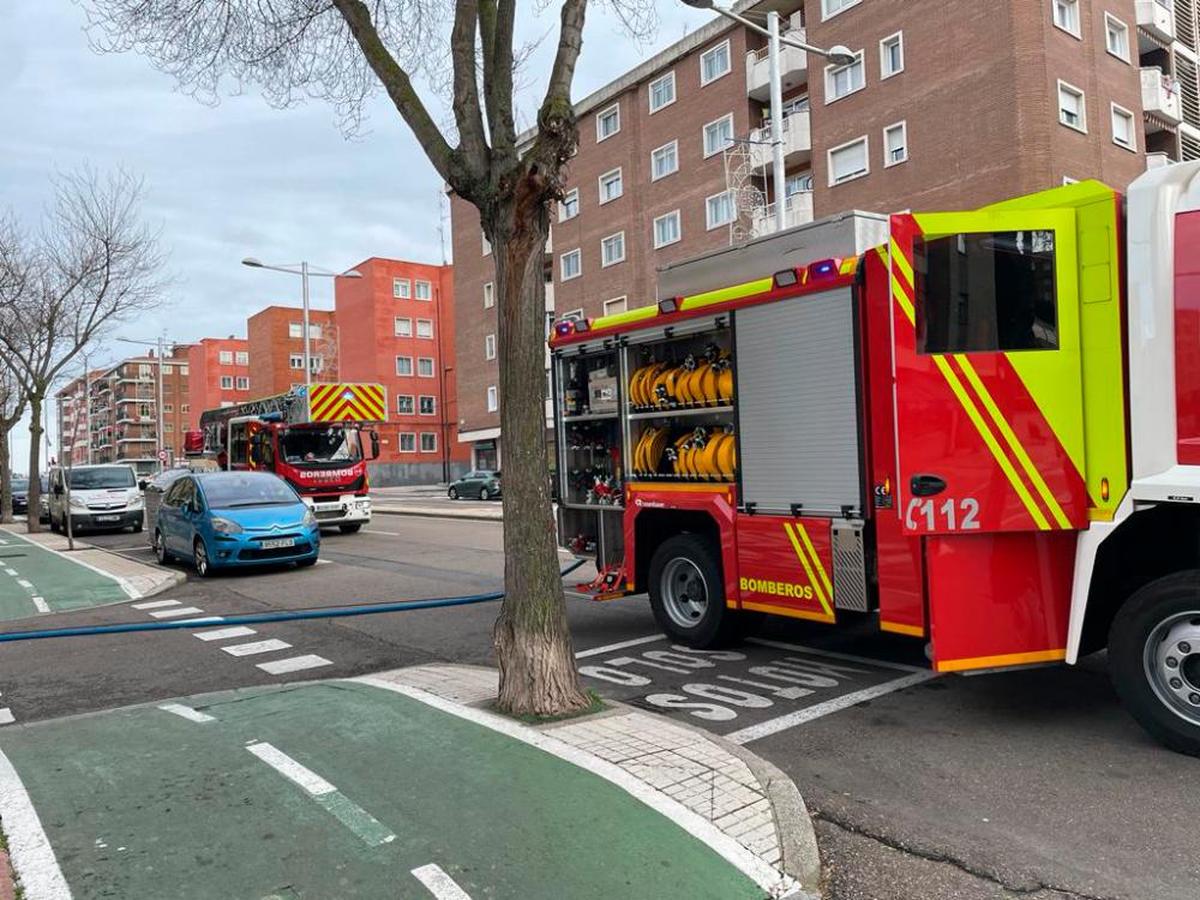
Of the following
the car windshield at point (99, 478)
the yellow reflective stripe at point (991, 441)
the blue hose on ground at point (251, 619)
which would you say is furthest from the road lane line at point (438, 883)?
the car windshield at point (99, 478)

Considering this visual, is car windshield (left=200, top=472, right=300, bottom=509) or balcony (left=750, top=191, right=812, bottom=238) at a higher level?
balcony (left=750, top=191, right=812, bottom=238)

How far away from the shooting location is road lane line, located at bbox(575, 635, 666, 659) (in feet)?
24.5

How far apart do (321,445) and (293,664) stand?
12.9m

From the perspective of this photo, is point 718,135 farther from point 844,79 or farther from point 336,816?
point 336,816

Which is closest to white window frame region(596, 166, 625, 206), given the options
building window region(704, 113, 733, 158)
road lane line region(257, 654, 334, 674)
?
building window region(704, 113, 733, 158)

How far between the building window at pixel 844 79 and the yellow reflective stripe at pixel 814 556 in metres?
26.9

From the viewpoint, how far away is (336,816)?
3.79 metres

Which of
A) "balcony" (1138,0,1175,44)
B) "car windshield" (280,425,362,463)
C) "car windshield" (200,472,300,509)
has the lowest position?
"car windshield" (200,472,300,509)

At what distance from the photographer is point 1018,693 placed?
18.8ft

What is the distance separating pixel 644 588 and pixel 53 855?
496cm

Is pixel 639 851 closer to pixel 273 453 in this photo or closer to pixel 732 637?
pixel 732 637

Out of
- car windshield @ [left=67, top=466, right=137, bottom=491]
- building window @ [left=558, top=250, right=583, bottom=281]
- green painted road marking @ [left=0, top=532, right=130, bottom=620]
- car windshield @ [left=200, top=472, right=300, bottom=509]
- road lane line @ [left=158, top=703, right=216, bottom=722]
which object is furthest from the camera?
building window @ [left=558, top=250, right=583, bottom=281]

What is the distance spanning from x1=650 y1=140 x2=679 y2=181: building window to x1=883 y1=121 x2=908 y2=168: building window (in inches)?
447

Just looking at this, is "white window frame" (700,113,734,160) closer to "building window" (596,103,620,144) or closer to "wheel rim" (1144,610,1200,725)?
"building window" (596,103,620,144)
